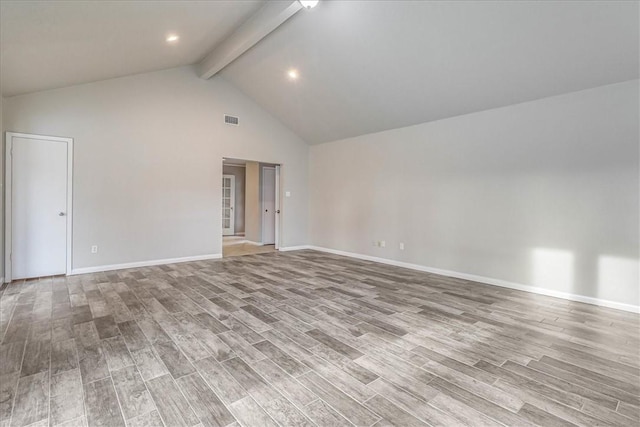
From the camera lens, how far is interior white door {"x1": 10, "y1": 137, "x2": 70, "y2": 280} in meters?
4.34

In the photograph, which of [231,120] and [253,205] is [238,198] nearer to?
[253,205]

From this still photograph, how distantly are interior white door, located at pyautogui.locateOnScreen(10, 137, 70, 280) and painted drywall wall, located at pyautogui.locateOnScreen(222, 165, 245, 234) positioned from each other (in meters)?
5.88

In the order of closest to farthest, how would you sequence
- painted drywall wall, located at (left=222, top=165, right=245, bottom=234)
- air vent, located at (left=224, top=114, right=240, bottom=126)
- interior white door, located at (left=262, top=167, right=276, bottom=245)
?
air vent, located at (left=224, top=114, right=240, bottom=126)
interior white door, located at (left=262, top=167, right=276, bottom=245)
painted drywall wall, located at (left=222, top=165, right=245, bottom=234)

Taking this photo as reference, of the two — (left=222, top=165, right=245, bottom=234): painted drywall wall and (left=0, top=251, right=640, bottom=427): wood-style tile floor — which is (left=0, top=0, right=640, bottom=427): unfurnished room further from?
(left=222, top=165, right=245, bottom=234): painted drywall wall

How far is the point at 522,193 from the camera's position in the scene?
425cm

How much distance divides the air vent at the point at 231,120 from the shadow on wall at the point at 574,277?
5846mm

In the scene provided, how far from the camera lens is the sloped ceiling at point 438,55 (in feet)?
10.2

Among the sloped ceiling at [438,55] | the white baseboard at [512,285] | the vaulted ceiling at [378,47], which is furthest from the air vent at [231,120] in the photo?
the white baseboard at [512,285]

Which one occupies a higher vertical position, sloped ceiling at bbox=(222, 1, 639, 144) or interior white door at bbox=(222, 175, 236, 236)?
sloped ceiling at bbox=(222, 1, 639, 144)

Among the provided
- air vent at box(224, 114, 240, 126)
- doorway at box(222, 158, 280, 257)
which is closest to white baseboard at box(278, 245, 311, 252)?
doorway at box(222, 158, 280, 257)

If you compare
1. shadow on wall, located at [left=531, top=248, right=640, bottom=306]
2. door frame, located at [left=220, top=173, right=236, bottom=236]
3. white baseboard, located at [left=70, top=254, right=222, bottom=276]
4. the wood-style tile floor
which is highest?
door frame, located at [left=220, top=173, right=236, bottom=236]

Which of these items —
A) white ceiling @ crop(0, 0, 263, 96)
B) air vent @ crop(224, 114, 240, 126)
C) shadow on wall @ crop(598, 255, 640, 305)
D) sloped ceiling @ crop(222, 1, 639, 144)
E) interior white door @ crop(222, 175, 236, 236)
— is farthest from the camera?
interior white door @ crop(222, 175, 236, 236)

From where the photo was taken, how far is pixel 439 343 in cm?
257

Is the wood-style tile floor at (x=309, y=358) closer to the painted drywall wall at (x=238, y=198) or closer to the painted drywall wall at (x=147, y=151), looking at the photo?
the painted drywall wall at (x=147, y=151)
